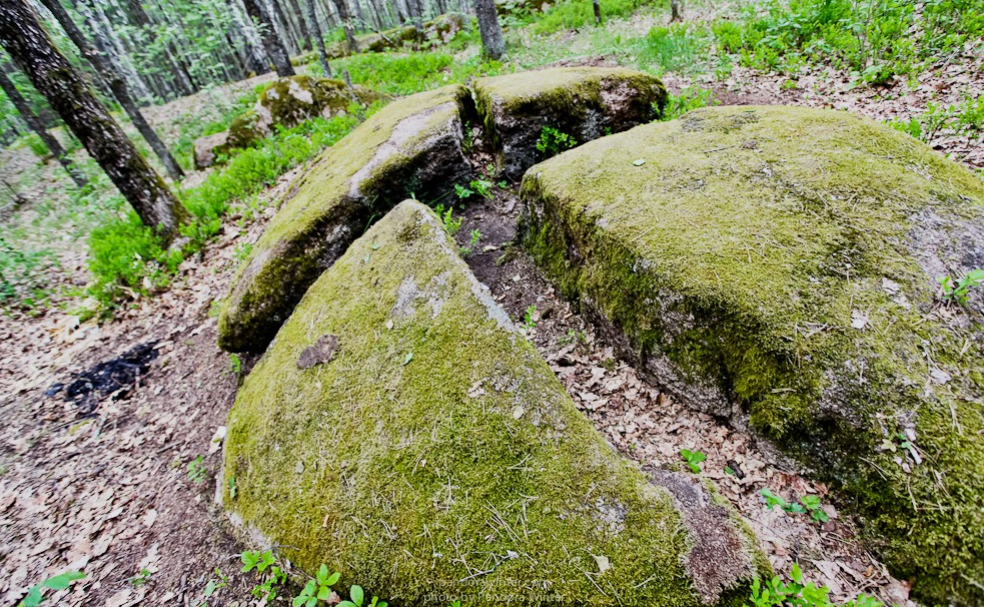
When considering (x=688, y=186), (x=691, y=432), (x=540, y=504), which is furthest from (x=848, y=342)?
(x=540, y=504)

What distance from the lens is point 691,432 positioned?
2.73 meters

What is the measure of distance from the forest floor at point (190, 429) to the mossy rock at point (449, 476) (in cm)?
47

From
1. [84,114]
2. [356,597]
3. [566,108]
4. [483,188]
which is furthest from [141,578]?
[84,114]

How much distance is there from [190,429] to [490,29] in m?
10.7

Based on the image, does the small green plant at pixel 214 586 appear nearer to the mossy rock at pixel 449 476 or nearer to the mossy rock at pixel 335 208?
the mossy rock at pixel 449 476

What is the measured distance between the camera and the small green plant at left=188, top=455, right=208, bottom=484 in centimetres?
360

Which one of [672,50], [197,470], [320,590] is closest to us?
[320,590]

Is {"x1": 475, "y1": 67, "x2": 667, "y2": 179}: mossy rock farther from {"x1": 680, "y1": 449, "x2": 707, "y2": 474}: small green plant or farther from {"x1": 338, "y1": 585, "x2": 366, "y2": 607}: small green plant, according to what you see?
{"x1": 338, "y1": 585, "x2": 366, "y2": 607}: small green plant

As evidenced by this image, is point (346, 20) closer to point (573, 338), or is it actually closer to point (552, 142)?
point (552, 142)

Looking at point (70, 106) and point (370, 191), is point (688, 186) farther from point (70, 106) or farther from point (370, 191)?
point (70, 106)

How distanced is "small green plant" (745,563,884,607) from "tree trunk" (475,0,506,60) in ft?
37.8

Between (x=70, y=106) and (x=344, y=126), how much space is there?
4074 mm

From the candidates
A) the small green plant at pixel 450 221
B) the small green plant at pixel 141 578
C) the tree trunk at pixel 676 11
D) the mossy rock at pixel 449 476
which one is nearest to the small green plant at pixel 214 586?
the mossy rock at pixel 449 476

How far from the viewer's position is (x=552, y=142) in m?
5.20
